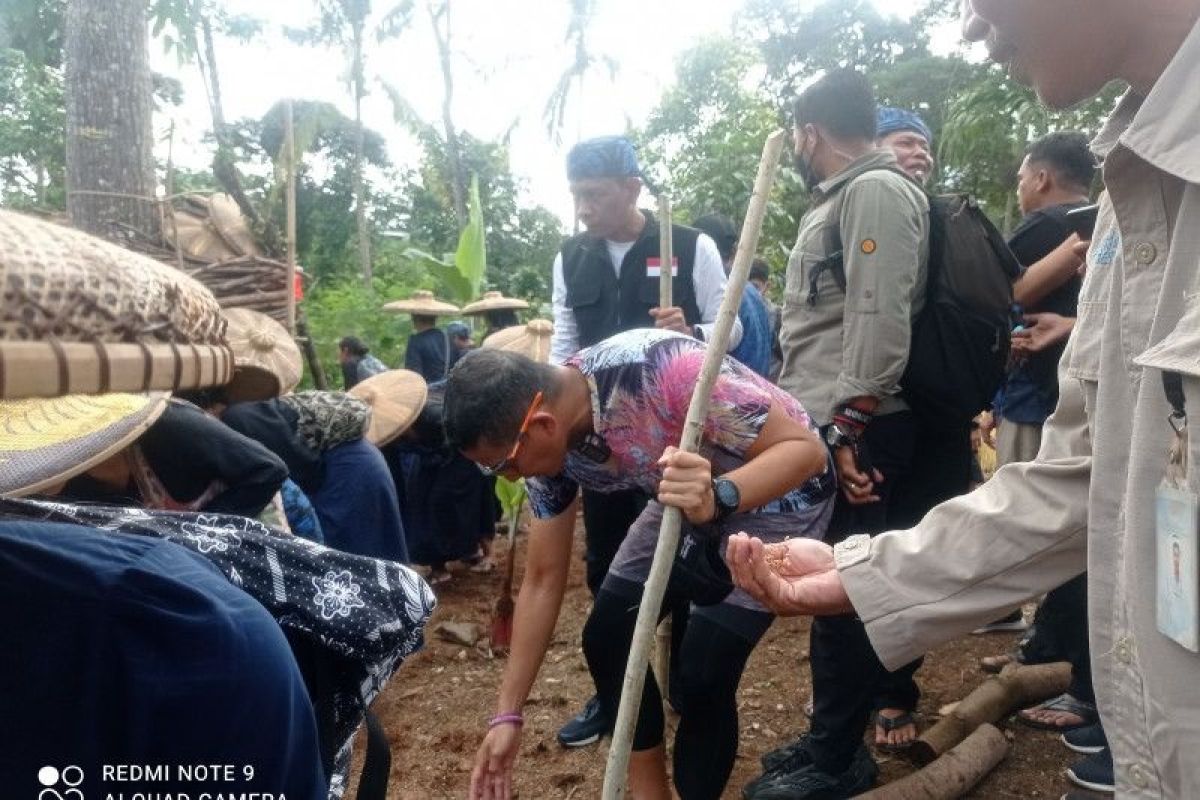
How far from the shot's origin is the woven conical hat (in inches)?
50.7

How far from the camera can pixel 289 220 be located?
4.71 metres

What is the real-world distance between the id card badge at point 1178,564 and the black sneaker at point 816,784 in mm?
1935

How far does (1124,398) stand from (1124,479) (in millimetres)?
93

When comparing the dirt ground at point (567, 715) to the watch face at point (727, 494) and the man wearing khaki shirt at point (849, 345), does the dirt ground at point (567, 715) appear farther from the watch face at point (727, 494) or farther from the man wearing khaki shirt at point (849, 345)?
the watch face at point (727, 494)

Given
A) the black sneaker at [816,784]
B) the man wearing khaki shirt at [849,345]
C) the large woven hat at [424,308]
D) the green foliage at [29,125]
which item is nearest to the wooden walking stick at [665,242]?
the man wearing khaki shirt at [849,345]

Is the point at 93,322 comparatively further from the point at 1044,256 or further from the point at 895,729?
the point at 1044,256

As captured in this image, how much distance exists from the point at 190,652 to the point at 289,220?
3935mm

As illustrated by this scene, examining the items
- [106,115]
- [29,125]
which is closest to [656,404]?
[106,115]

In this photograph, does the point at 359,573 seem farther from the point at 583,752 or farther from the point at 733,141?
the point at 733,141

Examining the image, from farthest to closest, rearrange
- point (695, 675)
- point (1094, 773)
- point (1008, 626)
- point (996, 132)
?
1. point (996, 132)
2. point (1008, 626)
3. point (1094, 773)
4. point (695, 675)

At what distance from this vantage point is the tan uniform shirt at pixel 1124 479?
3.15ft

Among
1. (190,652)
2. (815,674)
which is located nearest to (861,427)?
(815,674)

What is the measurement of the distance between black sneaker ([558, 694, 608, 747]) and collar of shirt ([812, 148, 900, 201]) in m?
1.92

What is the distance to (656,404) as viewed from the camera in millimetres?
2266
